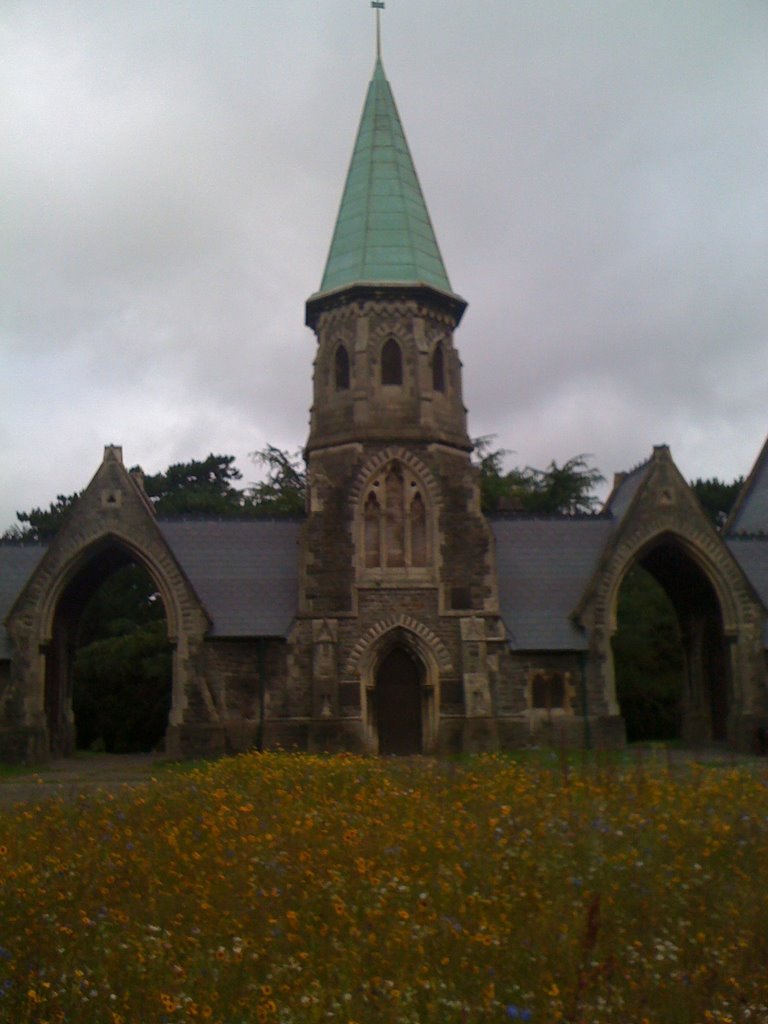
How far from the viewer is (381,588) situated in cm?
2630

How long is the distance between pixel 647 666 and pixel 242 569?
62.5ft

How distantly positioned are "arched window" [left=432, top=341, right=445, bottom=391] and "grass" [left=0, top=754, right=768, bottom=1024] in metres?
18.9

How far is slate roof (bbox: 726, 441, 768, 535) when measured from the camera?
3444 centimetres

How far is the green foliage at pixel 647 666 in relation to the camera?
3978cm

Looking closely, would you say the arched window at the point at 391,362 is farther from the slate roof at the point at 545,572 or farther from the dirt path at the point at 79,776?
the dirt path at the point at 79,776

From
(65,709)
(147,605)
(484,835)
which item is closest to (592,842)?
(484,835)

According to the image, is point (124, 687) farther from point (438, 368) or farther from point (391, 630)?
point (438, 368)

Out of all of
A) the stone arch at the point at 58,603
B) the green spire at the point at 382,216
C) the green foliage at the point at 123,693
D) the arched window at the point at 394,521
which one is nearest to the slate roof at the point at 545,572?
the arched window at the point at 394,521

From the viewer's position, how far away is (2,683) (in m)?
26.5

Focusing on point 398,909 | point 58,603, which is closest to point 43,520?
point 58,603

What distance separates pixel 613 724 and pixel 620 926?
1963 cm

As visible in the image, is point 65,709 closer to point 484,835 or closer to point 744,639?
point 744,639

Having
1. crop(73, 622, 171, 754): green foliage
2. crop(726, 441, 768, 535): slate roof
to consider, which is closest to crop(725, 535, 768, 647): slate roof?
crop(726, 441, 768, 535): slate roof

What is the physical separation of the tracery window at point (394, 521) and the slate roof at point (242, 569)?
2.54 metres
